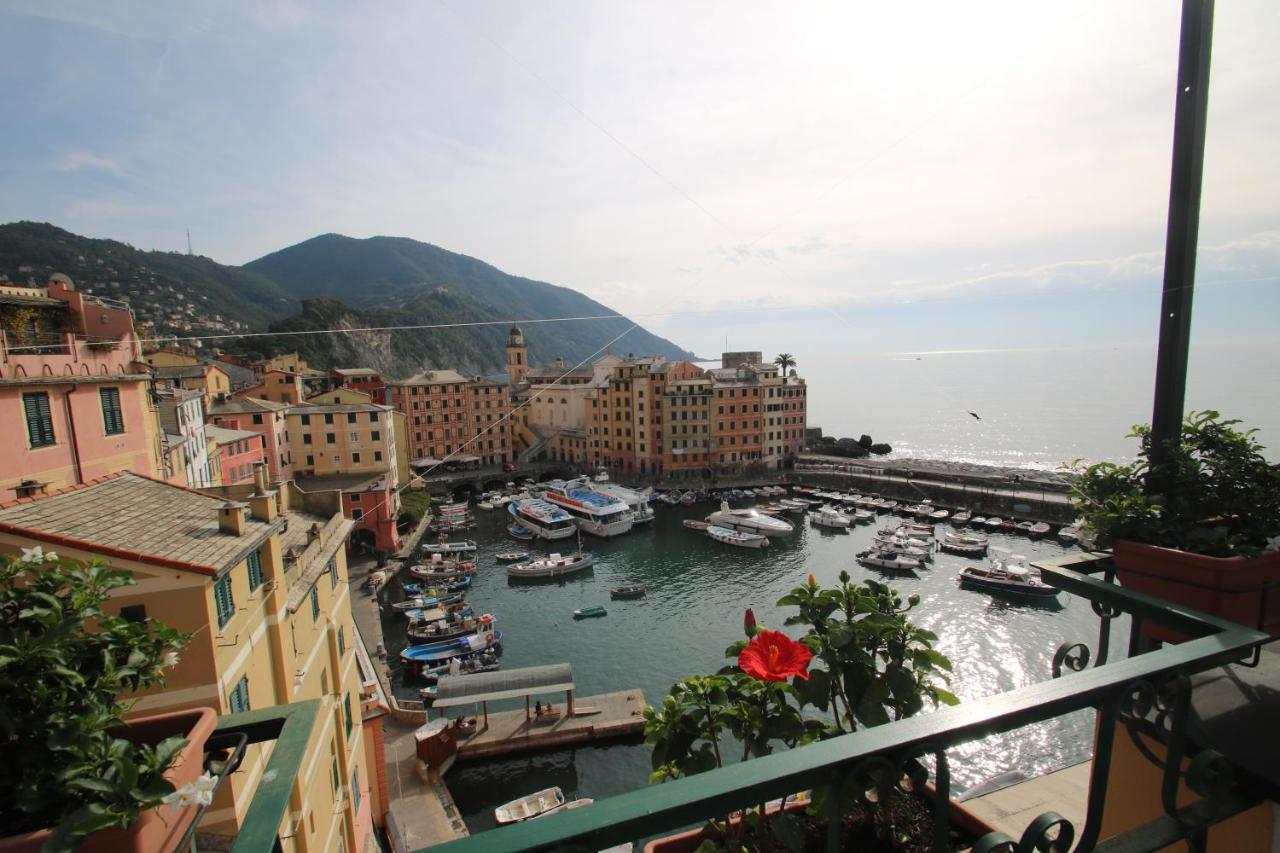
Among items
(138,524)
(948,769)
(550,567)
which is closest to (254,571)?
(138,524)

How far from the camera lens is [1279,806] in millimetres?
1689

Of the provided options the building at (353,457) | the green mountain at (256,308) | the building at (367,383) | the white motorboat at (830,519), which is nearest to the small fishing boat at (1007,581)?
the white motorboat at (830,519)

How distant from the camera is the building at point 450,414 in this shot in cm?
4906

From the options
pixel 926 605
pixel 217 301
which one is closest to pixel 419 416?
pixel 926 605

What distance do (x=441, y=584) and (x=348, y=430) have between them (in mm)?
10910

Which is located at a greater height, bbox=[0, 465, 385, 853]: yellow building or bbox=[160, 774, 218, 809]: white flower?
bbox=[160, 774, 218, 809]: white flower

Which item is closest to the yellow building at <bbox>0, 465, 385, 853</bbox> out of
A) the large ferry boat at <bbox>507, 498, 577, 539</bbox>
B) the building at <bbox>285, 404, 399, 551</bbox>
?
the building at <bbox>285, 404, 399, 551</bbox>

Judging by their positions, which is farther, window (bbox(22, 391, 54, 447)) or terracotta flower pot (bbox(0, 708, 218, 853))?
window (bbox(22, 391, 54, 447))

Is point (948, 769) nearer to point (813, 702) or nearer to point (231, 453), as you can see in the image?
point (813, 702)

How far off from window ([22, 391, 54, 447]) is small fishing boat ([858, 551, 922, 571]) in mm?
28907

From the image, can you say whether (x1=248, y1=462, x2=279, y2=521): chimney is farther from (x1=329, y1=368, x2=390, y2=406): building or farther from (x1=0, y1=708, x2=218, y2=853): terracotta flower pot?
(x1=329, y1=368, x2=390, y2=406): building

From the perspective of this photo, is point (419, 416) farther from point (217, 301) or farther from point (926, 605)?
point (217, 301)

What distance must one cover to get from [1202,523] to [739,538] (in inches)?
1246

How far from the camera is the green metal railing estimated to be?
100cm
